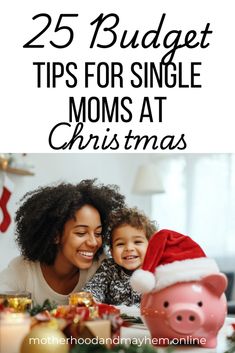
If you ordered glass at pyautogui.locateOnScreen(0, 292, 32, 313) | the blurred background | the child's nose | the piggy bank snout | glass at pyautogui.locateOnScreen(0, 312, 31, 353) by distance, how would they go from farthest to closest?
the blurred background, the child's nose, glass at pyautogui.locateOnScreen(0, 292, 32, 313), the piggy bank snout, glass at pyautogui.locateOnScreen(0, 312, 31, 353)

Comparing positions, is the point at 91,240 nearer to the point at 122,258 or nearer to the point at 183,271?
the point at 122,258

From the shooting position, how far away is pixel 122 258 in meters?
1.39

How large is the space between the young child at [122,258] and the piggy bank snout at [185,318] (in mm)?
486

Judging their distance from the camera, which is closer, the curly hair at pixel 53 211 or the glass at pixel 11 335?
the glass at pixel 11 335

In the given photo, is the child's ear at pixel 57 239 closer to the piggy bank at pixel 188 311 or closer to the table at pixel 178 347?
the table at pixel 178 347

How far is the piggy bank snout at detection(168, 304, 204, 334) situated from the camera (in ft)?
2.90

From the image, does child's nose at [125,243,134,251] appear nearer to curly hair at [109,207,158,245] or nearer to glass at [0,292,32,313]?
curly hair at [109,207,158,245]

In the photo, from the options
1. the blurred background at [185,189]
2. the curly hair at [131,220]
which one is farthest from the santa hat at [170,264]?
the blurred background at [185,189]

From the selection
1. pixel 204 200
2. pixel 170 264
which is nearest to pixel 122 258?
pixel 170 264

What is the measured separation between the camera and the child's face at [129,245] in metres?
1.38

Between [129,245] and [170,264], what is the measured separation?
0.44 meters

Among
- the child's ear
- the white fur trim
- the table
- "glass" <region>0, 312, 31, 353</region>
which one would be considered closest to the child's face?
the child's ear

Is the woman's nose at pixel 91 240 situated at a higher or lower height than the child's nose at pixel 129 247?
higher

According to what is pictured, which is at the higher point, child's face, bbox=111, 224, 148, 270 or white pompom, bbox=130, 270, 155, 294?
child's face, bbox=111, 224, 148, 270
